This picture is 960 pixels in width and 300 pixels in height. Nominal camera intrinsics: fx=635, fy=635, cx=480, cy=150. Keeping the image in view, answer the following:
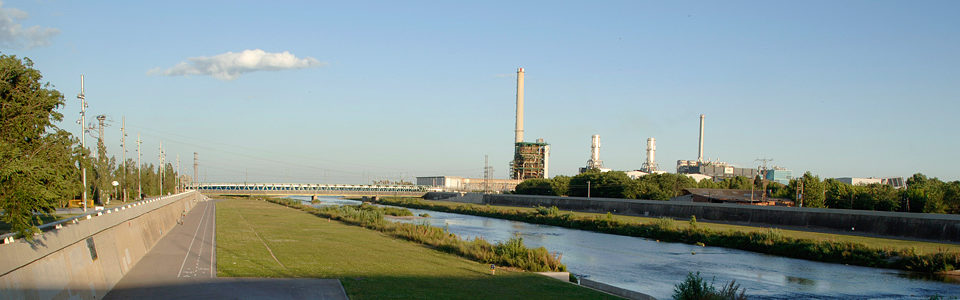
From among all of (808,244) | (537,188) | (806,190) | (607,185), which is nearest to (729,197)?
(806,190)

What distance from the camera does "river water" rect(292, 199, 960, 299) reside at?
2579 centimetres

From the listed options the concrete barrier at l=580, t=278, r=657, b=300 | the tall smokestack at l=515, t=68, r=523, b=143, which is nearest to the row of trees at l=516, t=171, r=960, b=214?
the tall smokestack at l=515, t=68, r=523, b=143

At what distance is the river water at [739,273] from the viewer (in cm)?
2579

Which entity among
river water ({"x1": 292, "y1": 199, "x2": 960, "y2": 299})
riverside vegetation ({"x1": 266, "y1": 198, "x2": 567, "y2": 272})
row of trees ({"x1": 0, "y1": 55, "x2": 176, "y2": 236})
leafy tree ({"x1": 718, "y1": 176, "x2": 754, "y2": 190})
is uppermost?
row of trees ({"x1": 0, "y1": 55, "x2": 176, "y2": 236})

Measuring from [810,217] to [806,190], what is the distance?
42753mm

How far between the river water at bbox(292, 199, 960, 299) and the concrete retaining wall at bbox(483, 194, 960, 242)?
10.8 metres

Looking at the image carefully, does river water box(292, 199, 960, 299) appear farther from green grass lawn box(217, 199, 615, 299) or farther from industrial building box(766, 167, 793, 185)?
industrial building box(766, 167, 793, 185)

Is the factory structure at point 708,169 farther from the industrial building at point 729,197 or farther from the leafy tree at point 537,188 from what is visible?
the industrial building at point 729,197

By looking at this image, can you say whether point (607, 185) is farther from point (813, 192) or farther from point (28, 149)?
point (28, 149)

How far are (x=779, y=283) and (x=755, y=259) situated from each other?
32.7ft

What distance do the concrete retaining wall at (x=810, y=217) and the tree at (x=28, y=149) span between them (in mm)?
45919

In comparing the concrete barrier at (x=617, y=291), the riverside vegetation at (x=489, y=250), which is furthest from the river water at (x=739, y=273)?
the riverside vegetation at (x=489, y=250)

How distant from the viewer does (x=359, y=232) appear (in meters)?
41.7

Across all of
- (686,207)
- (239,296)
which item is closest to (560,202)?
(686,207)
